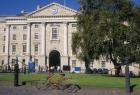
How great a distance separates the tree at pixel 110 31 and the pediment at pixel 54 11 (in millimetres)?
54015

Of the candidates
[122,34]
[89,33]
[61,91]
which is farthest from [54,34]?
[61,91]

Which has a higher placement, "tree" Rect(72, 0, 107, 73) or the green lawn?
"tree" Rect(72, 0, 107, 73)

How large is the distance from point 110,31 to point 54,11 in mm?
58930

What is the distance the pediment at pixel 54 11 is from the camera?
342ft

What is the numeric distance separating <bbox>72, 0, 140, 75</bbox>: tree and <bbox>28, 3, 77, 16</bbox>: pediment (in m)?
54.0

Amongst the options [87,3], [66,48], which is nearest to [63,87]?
[87,3]

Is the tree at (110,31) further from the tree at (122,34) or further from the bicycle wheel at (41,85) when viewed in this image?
the bicycle wheel at (41,85)

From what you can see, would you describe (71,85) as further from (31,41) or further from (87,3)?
(31,41)

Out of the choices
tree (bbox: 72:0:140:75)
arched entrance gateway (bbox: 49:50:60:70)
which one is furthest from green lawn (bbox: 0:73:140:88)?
arched entrance gateway (bbox: 49:50:60:70)

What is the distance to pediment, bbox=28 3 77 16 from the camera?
342 ft

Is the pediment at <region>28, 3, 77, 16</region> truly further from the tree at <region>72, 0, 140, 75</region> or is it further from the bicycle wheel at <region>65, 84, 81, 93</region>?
the bicycle wheel at <region>65, 84, 81, 93</region>

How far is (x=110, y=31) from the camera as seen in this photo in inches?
1852

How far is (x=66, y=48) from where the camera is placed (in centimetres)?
10338

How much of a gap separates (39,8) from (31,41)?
→ 353 inches
